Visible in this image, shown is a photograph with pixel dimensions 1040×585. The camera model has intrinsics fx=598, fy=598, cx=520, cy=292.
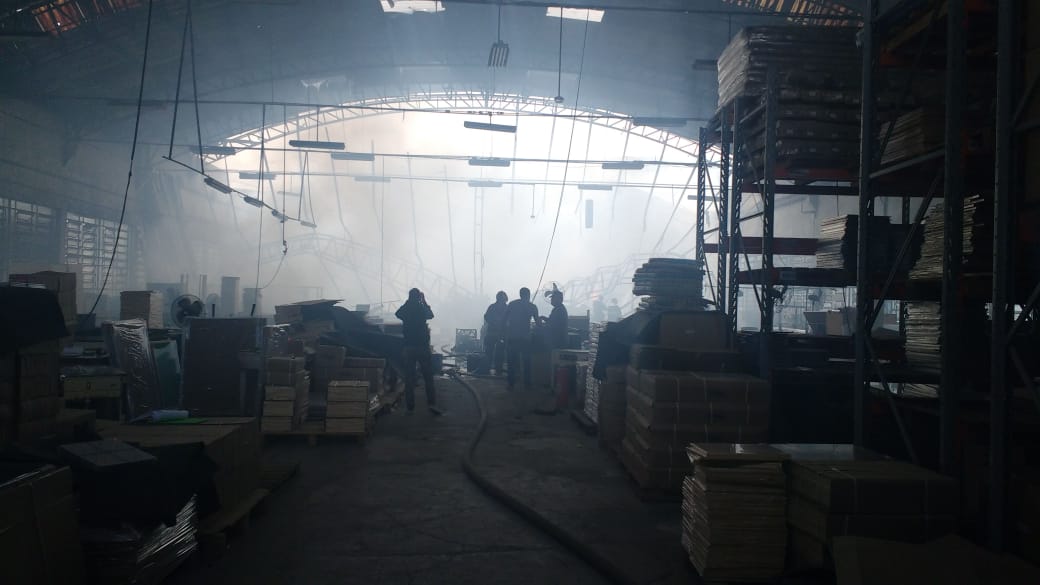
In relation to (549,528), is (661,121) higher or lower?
higher

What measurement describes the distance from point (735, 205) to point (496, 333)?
8.90 metres

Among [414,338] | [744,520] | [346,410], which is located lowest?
[346,410]

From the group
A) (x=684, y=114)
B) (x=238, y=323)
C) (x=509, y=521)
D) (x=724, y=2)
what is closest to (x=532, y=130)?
(x=684, y=114)

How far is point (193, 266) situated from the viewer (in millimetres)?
27531

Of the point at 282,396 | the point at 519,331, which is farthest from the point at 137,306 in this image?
the point at 519,331

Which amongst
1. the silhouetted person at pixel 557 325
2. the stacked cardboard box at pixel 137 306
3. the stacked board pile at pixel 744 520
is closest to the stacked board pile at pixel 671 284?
the stacked board pile at pixel 744 520

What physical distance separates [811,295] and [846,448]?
52.9ft

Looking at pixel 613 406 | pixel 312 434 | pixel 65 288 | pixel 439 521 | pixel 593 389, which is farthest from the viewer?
pixel 593 389

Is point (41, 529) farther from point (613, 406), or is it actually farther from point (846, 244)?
point (846, 244)

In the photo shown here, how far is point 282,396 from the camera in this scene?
7.58m

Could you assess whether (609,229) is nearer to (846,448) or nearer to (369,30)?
(369,30)

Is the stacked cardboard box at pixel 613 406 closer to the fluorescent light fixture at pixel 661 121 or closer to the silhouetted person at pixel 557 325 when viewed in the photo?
the silhouetted person at pixel 557 325

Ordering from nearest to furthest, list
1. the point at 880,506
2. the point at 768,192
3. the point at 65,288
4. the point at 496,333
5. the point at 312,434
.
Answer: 1. the point at 880,506
2. the point at 768,192
3. the point at 65,288
4. the point at 312,434
5. the point at 496,333

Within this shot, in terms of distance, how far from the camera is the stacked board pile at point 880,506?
3441 mm
